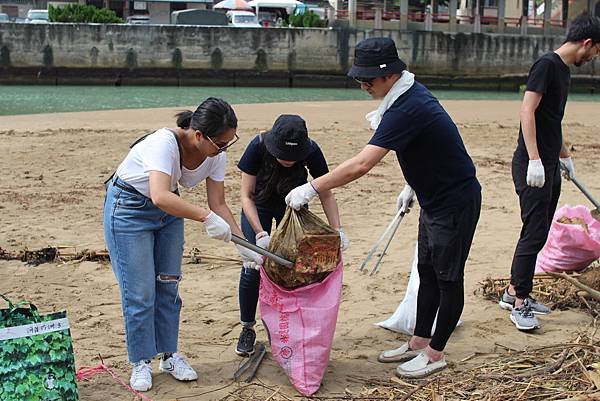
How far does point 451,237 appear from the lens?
11.8ft

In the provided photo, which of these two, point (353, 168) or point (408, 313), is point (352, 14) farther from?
point (353, 168)

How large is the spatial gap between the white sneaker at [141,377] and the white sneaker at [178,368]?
0.45 feet

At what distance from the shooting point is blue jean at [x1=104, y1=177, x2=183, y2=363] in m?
3.39

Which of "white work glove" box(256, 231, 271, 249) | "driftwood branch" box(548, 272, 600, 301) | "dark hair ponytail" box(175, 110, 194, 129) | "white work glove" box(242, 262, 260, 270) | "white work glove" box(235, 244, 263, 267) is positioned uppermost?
"dark hair ponytail" box(175, 110, 194, 129)

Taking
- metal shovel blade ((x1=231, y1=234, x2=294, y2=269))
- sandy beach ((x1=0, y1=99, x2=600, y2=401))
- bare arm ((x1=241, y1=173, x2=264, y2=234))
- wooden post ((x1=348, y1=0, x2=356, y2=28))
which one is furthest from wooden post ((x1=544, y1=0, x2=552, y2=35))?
metal shovel blade ((x1=231, y1=234, x2=294, y2=269))

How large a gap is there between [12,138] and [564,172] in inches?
349

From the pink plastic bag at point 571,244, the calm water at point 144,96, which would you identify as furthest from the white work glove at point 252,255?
the calm water at point 144,96

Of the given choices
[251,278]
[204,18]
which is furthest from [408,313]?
[204,18]

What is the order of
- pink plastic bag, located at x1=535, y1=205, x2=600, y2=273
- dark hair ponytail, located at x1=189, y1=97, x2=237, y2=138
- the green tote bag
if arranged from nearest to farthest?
the green tote bag
dark hair ponytail, located at x1=189, y1=97, x2=237, y2=138
pink plastic bag, located at x1=535, y1=205, x2=600, y2=273

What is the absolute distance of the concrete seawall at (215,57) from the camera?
31156mm

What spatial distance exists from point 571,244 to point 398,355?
1674 millimetres

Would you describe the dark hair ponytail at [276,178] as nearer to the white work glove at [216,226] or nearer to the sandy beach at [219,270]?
the white work glove at [216,226]

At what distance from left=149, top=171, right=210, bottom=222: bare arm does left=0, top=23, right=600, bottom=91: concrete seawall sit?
2829cm

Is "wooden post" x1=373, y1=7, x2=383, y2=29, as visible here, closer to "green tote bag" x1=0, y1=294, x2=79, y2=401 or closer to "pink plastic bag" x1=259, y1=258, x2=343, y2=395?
"pink plastic bag" x1=259, y1=258, x2=343, y2=395
